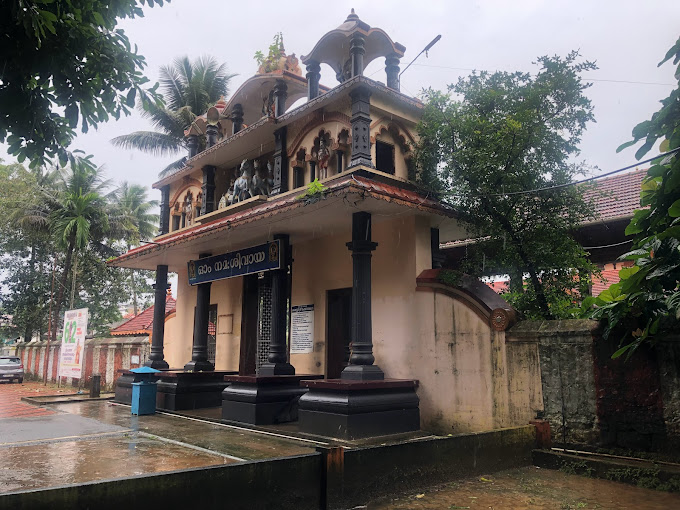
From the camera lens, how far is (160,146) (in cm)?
2441

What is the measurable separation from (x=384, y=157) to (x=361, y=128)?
3.70 feet

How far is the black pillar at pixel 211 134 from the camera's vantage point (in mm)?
12688

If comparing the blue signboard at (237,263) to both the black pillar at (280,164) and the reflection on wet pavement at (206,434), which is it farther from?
the reflection on wet pavement at (206,434)

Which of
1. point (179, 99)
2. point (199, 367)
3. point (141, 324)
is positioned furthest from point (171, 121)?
point (199, 367)

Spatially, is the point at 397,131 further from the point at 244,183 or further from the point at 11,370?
the point at 11,370

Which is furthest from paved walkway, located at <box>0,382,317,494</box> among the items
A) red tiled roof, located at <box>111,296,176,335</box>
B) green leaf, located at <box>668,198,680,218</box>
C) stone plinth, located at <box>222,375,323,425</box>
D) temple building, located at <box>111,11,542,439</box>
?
red tiled roof, located at <box>111,296,176,335</box>

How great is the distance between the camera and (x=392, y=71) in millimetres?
10031

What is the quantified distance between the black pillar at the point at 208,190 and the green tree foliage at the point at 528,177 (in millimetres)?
5999

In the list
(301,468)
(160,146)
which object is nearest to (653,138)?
(301,468)

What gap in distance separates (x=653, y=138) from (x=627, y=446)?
349 centimetres

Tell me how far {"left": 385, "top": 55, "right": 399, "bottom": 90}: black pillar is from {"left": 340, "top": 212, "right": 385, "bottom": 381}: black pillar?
9.63ft

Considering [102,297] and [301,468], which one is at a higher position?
[102,297]

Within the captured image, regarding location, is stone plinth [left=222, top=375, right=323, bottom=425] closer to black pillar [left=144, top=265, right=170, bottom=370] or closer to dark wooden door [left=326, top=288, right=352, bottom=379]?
dark wooden door [left=326, top=288, right=352, bottom=379]

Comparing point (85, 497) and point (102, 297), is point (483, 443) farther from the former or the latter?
point (102, 297)
